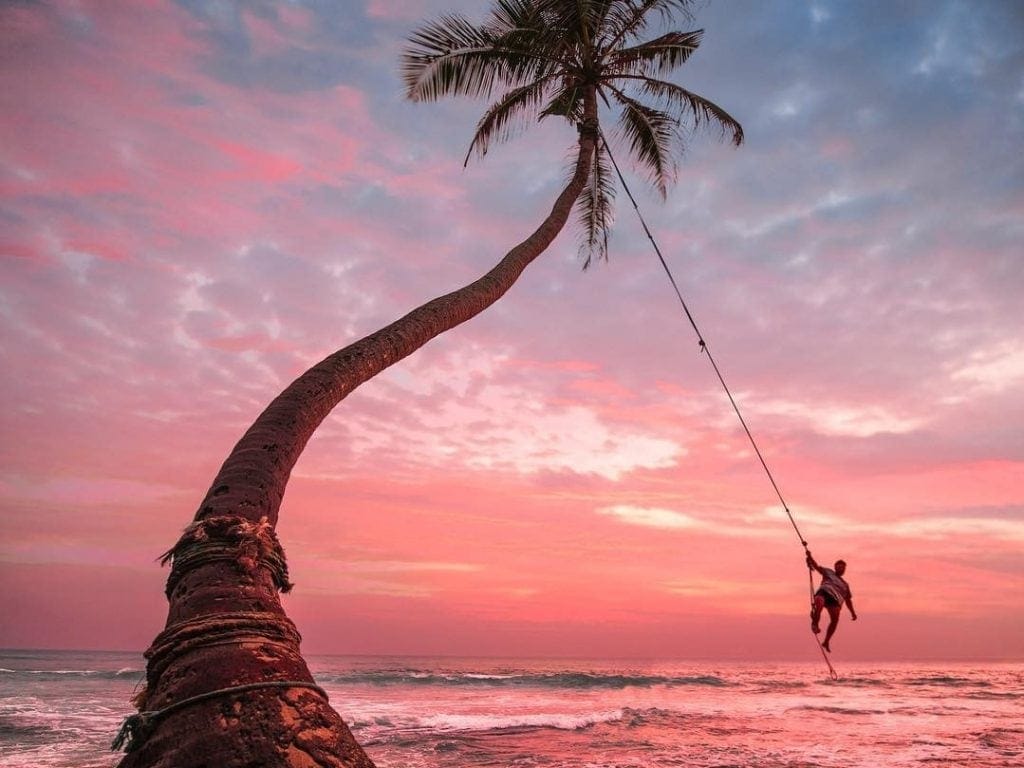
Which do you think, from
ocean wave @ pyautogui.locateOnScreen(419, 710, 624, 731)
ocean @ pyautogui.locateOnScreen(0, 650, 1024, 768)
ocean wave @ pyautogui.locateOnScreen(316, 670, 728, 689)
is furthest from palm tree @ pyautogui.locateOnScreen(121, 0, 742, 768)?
ocean wave @ pyautogui.locateOnScreen(316, 670, 728, 689)

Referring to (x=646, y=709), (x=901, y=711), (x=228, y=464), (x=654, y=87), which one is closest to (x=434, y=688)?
(x=646, y=709)

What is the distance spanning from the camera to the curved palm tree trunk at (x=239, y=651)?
2.10 metres

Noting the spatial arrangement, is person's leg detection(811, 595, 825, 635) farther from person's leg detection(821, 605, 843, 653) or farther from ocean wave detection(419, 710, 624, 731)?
ocean wave detection(419, 710, 624, 731)

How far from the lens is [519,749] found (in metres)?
15.2

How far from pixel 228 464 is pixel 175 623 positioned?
903mm

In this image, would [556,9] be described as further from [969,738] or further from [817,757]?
[969,738]

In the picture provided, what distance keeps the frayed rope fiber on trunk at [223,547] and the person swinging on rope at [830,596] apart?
9.39 meters

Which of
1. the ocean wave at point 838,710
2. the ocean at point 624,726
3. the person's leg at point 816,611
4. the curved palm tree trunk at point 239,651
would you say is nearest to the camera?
the curved palm tree trunk at point 239,651

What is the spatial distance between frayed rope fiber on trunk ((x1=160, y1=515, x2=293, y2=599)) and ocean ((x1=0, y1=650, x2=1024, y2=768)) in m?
12.3

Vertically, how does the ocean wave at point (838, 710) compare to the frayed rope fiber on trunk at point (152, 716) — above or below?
below

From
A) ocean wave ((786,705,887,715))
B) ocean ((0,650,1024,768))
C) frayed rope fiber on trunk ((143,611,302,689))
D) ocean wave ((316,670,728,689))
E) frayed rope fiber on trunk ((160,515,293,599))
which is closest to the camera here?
frayed rope fiber on trunk ((143,611,302,689))

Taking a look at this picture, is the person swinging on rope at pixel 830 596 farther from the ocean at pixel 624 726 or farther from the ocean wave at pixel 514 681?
the ocean wave at pixel 514 681

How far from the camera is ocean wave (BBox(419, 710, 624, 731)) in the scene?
19.4 meters

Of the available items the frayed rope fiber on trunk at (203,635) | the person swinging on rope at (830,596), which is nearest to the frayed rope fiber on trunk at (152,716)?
the frayed rope fiber on trunk at (203,635)
